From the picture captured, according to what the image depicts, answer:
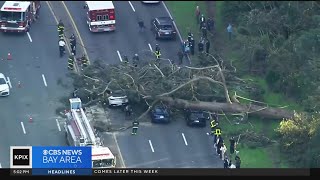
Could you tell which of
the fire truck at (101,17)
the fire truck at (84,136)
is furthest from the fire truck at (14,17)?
the fire truck at (84,136)

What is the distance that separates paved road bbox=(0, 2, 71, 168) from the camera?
8325cm

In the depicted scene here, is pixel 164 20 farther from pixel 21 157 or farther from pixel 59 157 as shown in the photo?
pixel 59 157

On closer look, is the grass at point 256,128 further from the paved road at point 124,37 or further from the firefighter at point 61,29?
the firefighter at point 61,29

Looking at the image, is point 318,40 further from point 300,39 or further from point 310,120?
point 310,120

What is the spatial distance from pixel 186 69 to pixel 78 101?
7.54 metres

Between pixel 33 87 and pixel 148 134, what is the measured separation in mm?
8460

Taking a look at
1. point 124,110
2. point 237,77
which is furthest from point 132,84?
point 237,77

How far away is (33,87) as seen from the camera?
88.9m

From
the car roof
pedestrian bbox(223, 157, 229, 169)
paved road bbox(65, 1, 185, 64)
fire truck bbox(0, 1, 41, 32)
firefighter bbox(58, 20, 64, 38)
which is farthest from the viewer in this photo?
the car roof

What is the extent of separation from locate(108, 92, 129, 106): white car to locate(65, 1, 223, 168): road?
18.3 inches

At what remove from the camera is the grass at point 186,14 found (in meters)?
97.4

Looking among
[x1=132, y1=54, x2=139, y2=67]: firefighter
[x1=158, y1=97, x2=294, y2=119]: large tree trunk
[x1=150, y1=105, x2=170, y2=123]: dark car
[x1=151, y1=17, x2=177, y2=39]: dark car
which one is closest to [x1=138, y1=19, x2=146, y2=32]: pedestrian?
[x1=151, y1=17, x2=177, y2=39]: dark car

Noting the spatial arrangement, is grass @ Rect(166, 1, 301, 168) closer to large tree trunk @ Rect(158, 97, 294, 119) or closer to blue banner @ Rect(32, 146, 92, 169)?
large tree trunk @ Rect(158, 97, 294, 119)

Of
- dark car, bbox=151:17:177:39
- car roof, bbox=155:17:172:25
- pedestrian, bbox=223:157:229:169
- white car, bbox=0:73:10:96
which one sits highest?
car roof, bbox=155:17:172:25
